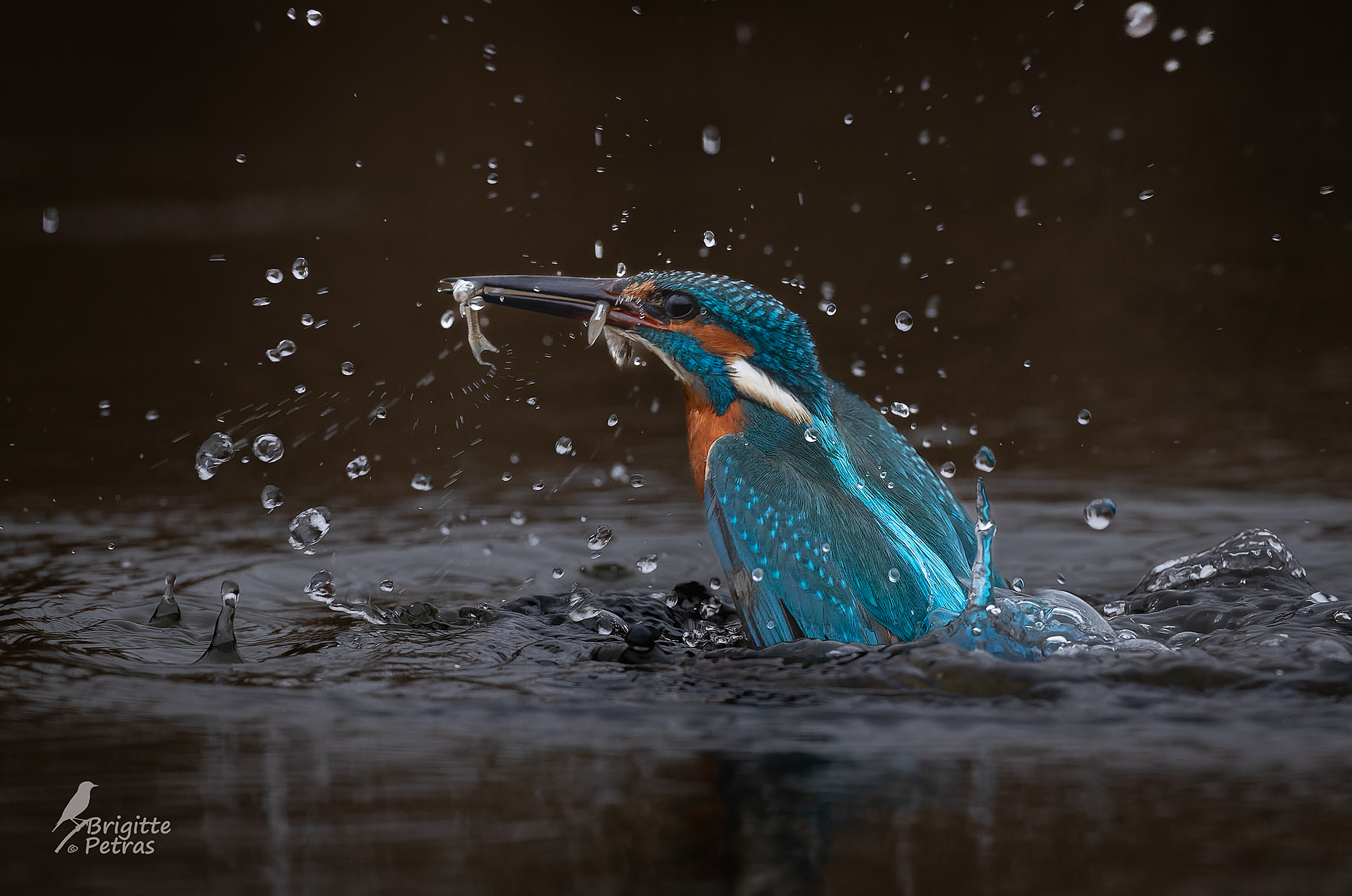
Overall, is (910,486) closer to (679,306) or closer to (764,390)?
(764,390)

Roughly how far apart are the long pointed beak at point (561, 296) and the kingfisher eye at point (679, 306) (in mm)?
77

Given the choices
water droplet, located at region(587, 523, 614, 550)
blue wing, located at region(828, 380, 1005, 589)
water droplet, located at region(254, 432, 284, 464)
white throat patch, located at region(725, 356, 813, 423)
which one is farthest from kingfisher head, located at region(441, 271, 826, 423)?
water droplet, located at region(254, 432, 284, 464)

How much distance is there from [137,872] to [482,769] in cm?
66

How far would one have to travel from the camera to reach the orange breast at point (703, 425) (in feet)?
12.9

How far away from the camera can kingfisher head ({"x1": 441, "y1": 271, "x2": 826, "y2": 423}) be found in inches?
154

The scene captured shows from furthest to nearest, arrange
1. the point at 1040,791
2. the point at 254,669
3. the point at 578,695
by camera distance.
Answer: the point at 254,669
the point at 578,695
the point at 1040,791

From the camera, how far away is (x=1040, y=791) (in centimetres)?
257

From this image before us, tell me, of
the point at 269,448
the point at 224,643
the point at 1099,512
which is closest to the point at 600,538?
the point at 269,448

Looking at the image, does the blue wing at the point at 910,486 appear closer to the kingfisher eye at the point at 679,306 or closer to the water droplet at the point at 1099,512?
the water droplet at the point at 1099,512

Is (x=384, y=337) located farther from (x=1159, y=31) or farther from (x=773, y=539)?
(x=1159, y=31)

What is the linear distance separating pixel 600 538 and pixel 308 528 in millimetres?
929

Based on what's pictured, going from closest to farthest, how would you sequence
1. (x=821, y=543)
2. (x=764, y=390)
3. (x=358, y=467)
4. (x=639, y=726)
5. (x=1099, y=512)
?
(x=639, y=726) < (x=821, y=543) < (x=764, y=390) < (x=1099, y=512) < (x=358, y=467)

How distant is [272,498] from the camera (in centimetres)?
495

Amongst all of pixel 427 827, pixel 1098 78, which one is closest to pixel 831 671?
pixel 427 827
